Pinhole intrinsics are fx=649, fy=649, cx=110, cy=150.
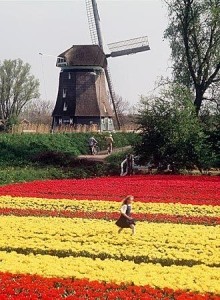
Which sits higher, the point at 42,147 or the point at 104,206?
the point at 42,147

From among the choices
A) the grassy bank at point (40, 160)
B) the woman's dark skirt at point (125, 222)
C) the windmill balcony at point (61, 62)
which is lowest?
the grassy bank at point (40, 160)

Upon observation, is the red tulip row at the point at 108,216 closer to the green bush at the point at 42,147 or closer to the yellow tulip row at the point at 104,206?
the yellow tulip row at the point at 104,206

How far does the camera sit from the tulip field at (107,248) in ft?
33.5

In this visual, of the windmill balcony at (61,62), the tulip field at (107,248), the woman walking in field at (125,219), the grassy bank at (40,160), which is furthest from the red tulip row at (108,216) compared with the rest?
the windmill balcony at (61,62)

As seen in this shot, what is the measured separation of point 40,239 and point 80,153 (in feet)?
119

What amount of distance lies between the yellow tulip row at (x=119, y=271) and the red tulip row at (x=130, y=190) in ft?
37.2

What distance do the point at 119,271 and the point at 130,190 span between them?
15.5 m

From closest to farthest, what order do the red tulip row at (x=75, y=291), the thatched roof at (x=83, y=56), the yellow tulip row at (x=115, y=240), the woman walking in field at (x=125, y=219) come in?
1. the red tulip row at (x=75, y=291)
2. the yellow tulip row at (x=115, y=240)
3. the woman walking in field at (x=125, y=219)
4. the thatched roof at (x=83, y=56)

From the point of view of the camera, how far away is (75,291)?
1009cm

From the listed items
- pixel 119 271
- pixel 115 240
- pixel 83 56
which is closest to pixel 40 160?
pixel 83 56

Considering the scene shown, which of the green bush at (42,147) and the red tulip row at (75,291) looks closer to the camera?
the red tulip row at (75,291)

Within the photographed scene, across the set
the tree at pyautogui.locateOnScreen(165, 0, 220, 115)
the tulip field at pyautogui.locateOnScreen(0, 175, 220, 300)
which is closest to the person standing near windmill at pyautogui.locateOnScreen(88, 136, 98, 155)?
the tree at pyautogui.locateOnScreen(165, 0, 220, 115)

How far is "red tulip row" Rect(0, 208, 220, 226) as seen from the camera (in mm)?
18641

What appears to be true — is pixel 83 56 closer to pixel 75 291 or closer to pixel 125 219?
pixel 125 219
